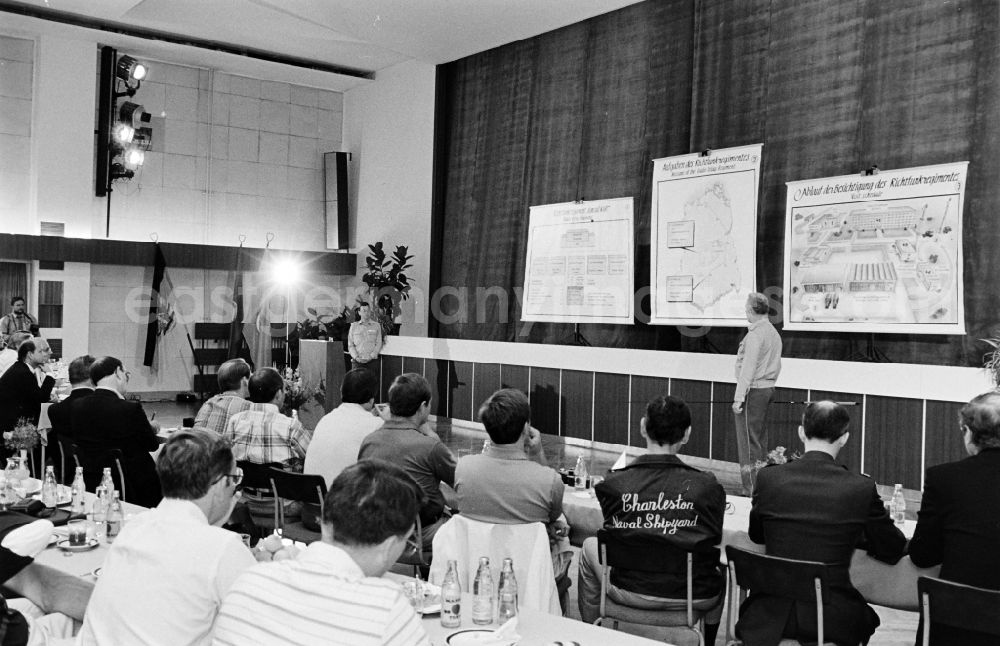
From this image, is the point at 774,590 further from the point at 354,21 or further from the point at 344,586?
the point at 354,21

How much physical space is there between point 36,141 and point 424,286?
6161 millimetres

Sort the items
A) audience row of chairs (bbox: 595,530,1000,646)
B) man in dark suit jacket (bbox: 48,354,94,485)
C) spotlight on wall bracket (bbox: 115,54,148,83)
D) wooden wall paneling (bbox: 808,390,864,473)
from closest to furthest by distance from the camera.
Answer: audience row of chairs (bbox: 595,530,1000,646) → man in dark suit jacket (bbox: 48,354,94,485) → wooden wall paneling (bbox: 808,390,864,473) → spotlight on wall bracket (bbox: 115,54,148,83)

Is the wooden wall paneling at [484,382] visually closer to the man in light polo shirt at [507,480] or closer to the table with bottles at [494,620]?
the man in light polo shirt at [507,480]

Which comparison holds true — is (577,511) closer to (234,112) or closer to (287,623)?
(287,623)

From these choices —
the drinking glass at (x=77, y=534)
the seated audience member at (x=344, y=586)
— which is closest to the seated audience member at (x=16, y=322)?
the drinking glass at (x=77, y=534)

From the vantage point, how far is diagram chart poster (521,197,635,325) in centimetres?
1082

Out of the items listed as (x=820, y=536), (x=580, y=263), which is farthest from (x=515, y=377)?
(x=820, y=536)

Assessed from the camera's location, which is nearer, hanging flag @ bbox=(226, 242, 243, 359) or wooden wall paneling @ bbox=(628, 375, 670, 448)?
wooden wall paneling @ bbox=(628, 375, 670, 448)

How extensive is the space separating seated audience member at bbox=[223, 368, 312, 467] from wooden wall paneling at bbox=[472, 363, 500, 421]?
7.08m

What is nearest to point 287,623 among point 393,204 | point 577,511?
point 577,511

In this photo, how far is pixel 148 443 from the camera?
561cm

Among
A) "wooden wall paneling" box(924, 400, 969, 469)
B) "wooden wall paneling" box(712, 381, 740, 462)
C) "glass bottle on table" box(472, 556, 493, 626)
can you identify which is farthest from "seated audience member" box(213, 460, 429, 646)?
"wooden wall paneling" box(712, 381, 740, 462)

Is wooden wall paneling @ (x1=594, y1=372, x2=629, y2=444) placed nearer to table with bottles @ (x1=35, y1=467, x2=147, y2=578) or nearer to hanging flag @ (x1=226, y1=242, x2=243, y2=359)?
table with bottles @ (x1=35, y1=467, x2=147, y2=578)

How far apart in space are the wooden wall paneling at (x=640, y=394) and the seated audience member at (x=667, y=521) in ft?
21.6
